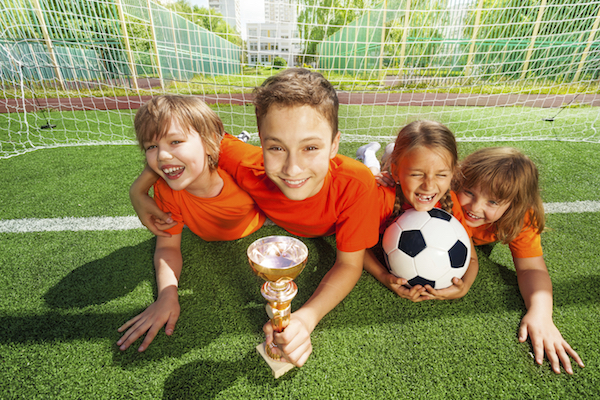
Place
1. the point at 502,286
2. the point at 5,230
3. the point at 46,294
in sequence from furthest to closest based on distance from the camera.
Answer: the point at 5,230, the point at 502,286, the point at 46,294

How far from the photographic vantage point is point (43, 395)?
47.5 inches

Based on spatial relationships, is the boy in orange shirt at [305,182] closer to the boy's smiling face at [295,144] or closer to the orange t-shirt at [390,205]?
the boy's smiling face at [295,144]

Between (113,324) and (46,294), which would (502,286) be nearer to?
(113,324)

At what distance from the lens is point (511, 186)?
1.70 metres

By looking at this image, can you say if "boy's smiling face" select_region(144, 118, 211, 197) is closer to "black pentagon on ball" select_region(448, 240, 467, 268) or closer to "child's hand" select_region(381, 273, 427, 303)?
"child's hand" select_region(381, 273, 427, 303)

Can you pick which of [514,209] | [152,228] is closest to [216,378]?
[152,228]

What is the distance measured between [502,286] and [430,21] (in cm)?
601

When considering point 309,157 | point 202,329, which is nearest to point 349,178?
point 309,157

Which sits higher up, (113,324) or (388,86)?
(388,86)

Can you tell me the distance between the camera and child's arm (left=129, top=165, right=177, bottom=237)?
1.67 meters

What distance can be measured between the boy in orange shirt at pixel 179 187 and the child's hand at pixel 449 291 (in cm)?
121

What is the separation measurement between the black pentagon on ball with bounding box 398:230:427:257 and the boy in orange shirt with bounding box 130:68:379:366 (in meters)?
0.18

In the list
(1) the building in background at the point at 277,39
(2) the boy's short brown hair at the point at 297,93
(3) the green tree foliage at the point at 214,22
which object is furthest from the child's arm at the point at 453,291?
(1) the building in background at the point at 277,39

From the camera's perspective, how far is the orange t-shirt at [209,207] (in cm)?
176
